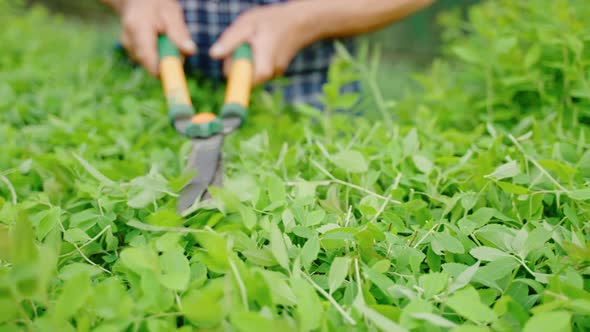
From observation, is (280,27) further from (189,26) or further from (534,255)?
(534,255)

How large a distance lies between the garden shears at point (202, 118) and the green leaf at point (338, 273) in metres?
0.19

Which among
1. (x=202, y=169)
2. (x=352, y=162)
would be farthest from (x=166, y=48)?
(x=352, y=162)

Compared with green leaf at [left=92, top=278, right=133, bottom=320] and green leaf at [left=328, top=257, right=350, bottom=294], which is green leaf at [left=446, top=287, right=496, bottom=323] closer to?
green leaf at [left=328, top=257, right=350, bottom=294]

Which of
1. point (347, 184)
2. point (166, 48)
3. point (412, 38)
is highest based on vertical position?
point (166, 48)

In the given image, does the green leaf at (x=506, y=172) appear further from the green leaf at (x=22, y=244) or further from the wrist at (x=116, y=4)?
the wrist at (x=116, y=4)

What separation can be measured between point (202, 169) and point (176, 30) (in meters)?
0.54

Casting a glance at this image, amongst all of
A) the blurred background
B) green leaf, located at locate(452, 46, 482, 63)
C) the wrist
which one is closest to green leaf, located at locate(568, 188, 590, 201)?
green leaf, located at locate(452, 46, 482, 63)

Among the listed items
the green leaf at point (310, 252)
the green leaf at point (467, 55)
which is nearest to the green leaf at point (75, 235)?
the green leaf at point (310, 252)

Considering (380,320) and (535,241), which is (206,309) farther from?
(535,241)

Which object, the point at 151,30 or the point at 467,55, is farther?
the point at 151,30

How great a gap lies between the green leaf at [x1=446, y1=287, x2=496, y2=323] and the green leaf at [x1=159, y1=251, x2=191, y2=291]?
21 cm

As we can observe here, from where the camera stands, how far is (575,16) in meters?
0.97

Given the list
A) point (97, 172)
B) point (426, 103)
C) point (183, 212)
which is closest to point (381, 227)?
point (183, 212)

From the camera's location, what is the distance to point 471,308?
383 millimetres
